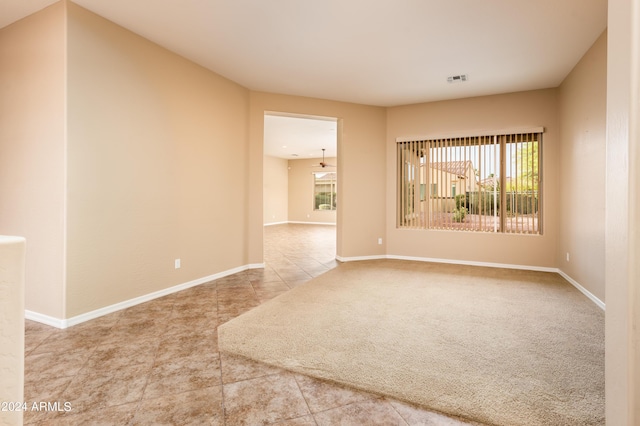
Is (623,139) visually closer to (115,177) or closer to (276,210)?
(115,177)

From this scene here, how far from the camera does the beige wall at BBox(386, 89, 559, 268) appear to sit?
495 cm

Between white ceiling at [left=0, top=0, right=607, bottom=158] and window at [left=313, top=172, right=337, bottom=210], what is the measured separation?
8631 mm

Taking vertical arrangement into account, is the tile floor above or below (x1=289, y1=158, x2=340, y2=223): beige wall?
below

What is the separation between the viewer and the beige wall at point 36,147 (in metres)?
2.79

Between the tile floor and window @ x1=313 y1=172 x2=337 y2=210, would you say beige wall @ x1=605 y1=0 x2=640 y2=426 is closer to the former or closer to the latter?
the tile floor

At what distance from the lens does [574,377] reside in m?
1.95

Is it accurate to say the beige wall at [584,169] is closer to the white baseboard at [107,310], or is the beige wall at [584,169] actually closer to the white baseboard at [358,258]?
the white baseboard at [358,258]

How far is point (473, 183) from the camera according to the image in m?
5.46

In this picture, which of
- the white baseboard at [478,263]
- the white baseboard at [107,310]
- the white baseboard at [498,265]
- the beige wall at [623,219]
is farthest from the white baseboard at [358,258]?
the beige wall at [623,219]

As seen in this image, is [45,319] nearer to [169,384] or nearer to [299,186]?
[169,384]

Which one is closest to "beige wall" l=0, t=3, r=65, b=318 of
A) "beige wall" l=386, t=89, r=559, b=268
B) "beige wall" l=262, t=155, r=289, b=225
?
"beige wall" l=386, t=89, r=559, b=268

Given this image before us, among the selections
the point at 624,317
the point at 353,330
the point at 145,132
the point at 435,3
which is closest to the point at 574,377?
the point at 624,317

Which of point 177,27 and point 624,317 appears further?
point 177,27

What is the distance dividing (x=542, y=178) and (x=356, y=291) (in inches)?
144
